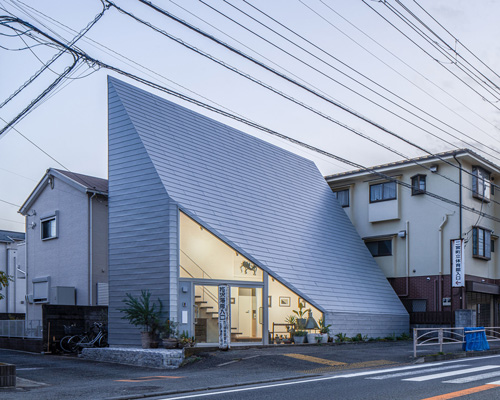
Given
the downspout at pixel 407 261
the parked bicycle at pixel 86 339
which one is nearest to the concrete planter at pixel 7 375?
the parked bicycle at pixel 86 339

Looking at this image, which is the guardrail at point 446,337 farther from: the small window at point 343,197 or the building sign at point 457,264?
the small window at point 343,197

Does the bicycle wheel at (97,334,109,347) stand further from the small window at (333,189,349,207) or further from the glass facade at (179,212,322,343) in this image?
the small window at (333,189,349,207)

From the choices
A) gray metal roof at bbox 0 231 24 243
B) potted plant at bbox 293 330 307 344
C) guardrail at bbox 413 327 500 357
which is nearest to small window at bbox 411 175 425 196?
guardrail at bbox 413 327 500 357

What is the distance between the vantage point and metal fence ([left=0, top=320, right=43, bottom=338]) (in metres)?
20.9

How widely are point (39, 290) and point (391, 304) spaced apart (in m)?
15.7

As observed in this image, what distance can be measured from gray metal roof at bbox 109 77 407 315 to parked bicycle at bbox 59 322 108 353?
526cm

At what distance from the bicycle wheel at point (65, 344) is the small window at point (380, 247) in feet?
53.3

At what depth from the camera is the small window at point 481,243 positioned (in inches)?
1097

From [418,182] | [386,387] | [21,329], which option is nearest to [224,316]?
[386,387]

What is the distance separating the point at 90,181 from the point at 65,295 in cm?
514

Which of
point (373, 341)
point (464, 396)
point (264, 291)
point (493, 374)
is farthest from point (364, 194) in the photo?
point (464, 396)

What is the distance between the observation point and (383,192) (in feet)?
98.1

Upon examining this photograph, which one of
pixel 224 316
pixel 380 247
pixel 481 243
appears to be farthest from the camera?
pixel 380 247

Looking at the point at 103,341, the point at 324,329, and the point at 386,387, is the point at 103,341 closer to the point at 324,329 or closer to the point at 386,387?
the point at 324,329
